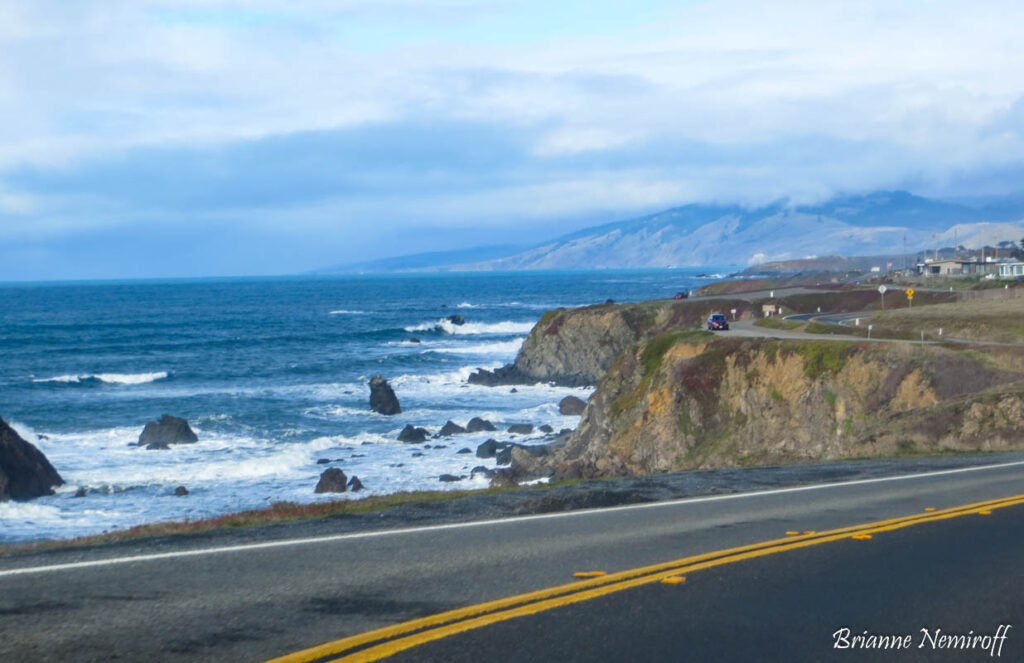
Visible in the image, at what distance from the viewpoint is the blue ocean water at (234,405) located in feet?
104

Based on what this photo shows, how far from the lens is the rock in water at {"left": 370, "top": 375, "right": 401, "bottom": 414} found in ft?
164

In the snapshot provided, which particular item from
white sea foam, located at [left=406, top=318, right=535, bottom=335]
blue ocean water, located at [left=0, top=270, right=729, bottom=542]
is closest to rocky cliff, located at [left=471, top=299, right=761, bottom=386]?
blue ocean water, located at [left=0, top=270, right=729, bottom=542]

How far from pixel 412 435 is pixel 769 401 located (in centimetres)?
1726

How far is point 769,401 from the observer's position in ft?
107

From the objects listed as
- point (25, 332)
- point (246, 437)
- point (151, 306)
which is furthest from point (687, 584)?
point (151, 306)

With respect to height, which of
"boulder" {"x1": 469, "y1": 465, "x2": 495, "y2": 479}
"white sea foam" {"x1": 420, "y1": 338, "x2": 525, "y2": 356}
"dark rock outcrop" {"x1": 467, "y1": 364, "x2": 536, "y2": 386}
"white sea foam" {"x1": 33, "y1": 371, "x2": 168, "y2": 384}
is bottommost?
"boulder" {"x1": 469, "y1": 465, "x2": 495, "y2": 479}

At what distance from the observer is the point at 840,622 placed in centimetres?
686

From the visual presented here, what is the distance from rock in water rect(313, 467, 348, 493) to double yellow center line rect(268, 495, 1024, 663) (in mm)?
23388

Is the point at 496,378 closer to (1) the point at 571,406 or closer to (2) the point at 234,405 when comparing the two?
(1) the point at 571,406

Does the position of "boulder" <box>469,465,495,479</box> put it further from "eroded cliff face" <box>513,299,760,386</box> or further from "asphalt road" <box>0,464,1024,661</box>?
"eroded cliff face" <box>513,299,760,386</box>

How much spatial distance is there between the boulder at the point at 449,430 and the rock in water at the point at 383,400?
5574mm

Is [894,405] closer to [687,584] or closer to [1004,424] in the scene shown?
[1004,424]

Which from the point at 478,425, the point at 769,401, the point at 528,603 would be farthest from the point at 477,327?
the point at 528,603

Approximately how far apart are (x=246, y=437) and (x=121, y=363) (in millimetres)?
35766
